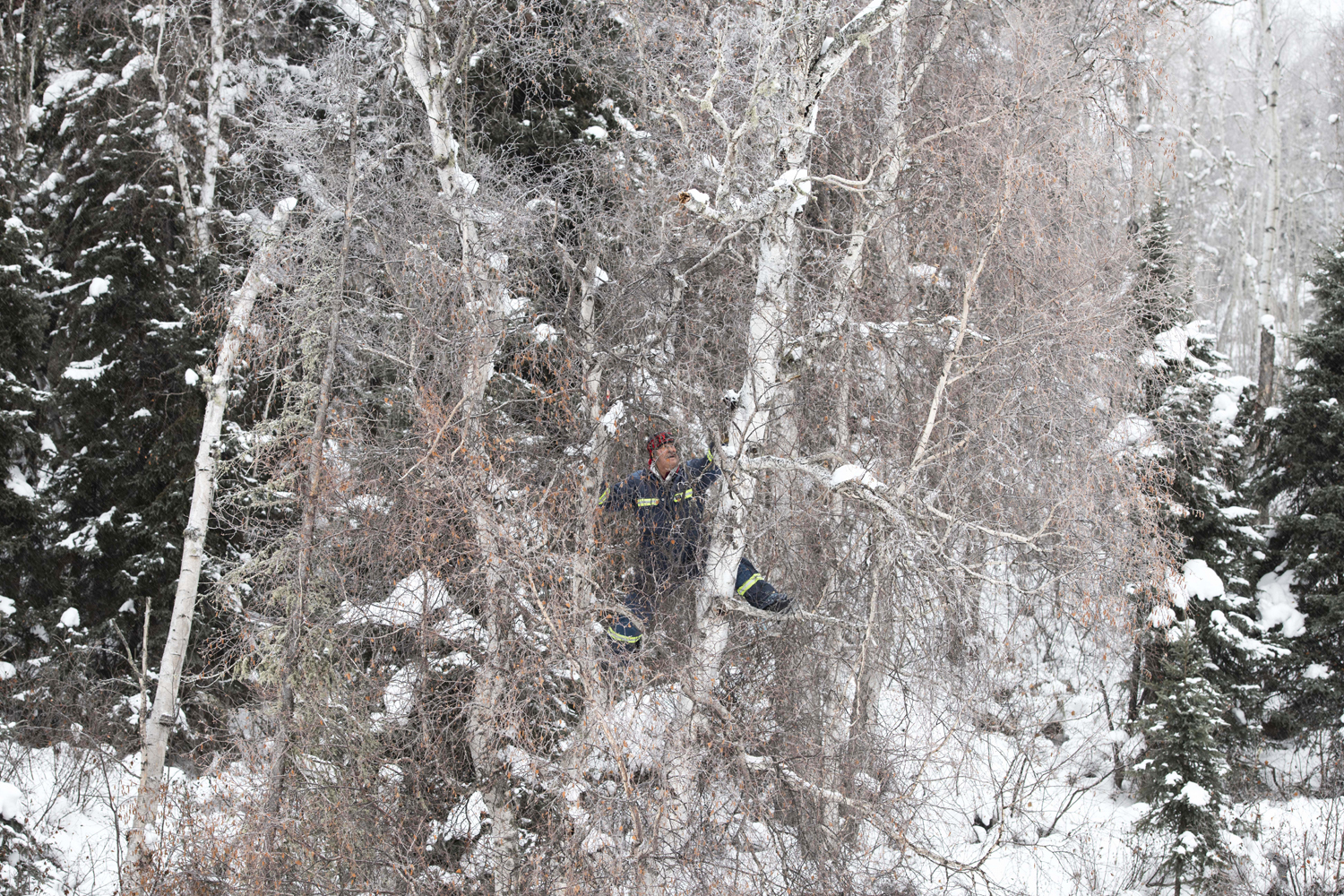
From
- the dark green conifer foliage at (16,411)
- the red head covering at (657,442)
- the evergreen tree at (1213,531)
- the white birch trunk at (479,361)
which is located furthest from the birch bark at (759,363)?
the dark green conifer foliage at (16,411)

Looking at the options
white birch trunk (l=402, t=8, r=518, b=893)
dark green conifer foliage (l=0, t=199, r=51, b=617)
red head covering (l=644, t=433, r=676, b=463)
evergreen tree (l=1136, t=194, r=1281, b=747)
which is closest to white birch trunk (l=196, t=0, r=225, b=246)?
dark green conifer foliage (l=0, t=199, r=51, b=617)

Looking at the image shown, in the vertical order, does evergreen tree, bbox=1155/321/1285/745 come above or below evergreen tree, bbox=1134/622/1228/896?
above

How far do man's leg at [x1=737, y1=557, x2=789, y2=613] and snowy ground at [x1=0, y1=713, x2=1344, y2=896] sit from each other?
93.0 inches

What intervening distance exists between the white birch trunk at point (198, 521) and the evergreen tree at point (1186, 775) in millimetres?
8080

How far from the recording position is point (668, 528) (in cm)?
643

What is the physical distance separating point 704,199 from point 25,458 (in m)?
9.07

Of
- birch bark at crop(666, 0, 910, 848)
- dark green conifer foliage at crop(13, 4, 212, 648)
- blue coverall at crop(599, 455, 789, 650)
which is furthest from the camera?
dark green conifer foliage at crop(13, 4, 212, 648)

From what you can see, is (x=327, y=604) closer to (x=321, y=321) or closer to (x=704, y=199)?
(x=321, y=321)

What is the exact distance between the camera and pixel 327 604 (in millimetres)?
6934

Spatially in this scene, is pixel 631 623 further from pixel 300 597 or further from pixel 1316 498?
pixel 1316 498

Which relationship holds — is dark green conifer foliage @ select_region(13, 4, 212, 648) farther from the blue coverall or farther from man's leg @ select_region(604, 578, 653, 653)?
man's leg @ select_region(604, 578, 653, 653)

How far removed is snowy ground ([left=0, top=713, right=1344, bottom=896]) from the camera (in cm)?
758

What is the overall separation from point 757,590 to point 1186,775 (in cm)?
454

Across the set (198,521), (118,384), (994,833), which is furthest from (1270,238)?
(118,384)
